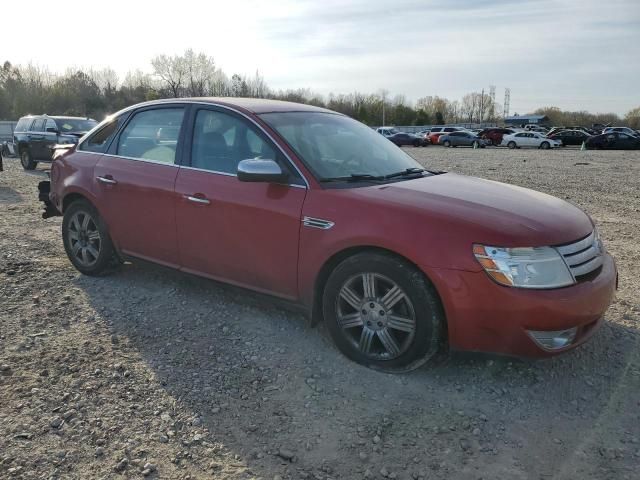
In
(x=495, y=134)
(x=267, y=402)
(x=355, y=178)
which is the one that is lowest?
(x=267, y=402)

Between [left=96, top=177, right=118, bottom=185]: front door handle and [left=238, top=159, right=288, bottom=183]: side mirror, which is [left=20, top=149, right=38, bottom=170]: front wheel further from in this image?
[left=238, top=159, right=288, bottom=183]: side mirror

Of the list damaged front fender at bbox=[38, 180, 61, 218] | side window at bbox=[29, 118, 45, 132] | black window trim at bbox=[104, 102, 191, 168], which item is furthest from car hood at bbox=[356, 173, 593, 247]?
side window at bbox=[29, 118, 45, 132]

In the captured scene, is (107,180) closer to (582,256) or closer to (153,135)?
(153,135)

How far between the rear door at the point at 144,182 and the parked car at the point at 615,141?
124 feet

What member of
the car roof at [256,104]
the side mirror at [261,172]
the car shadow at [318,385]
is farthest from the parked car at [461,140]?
the side mirror at [261,172]

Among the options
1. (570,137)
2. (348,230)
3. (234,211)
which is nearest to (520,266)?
(348,230)

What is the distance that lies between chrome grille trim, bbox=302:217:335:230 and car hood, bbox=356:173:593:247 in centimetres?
32

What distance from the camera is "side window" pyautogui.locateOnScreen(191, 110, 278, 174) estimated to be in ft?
13.4

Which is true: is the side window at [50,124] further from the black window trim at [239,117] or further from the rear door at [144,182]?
the black window trim at [239,117]

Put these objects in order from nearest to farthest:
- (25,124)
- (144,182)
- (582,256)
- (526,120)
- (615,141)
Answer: (582,256) → (144,182) → (25,124) → (615,141) → (526,120)

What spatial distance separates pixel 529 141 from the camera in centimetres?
4031

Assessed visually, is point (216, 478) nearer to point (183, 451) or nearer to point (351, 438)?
point (183, 451)

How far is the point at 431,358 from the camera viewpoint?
344 centimetres

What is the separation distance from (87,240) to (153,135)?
1344 millimetres
